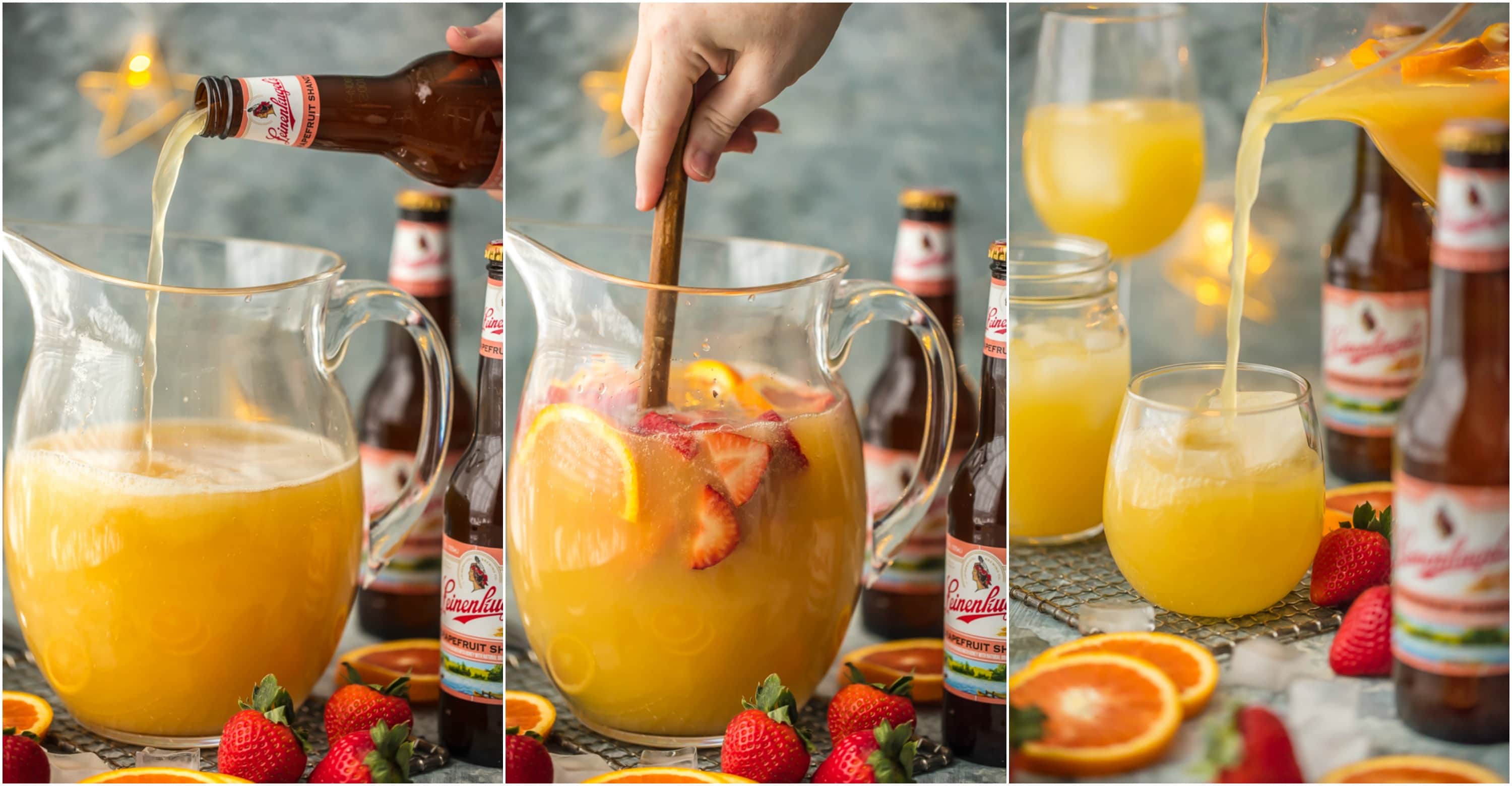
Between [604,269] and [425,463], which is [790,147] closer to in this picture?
[604,269]

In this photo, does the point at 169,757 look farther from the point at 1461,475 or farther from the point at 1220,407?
the point at 1461,475

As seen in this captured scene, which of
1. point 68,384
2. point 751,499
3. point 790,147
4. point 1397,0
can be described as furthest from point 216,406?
point 1397,0

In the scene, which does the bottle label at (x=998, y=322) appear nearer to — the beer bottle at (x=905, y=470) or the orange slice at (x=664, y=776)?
the beer bottle at (x=905, y=470)

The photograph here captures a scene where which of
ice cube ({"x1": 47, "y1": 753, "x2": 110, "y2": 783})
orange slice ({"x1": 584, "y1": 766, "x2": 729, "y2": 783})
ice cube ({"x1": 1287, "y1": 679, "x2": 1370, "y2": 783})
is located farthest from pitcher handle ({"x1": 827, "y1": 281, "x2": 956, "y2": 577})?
ice cube ({"x1": 47, "y1": 753, "x2": 110, "y2": 783})


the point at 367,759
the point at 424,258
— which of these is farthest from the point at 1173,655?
the point at 424,258

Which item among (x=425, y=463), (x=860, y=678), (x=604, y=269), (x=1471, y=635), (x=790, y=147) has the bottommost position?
(x=860, y=678)

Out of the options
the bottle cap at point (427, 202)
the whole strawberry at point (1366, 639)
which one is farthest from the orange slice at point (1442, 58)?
the bottle cap at point (427, 202)

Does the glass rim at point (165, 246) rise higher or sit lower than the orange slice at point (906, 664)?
higher
